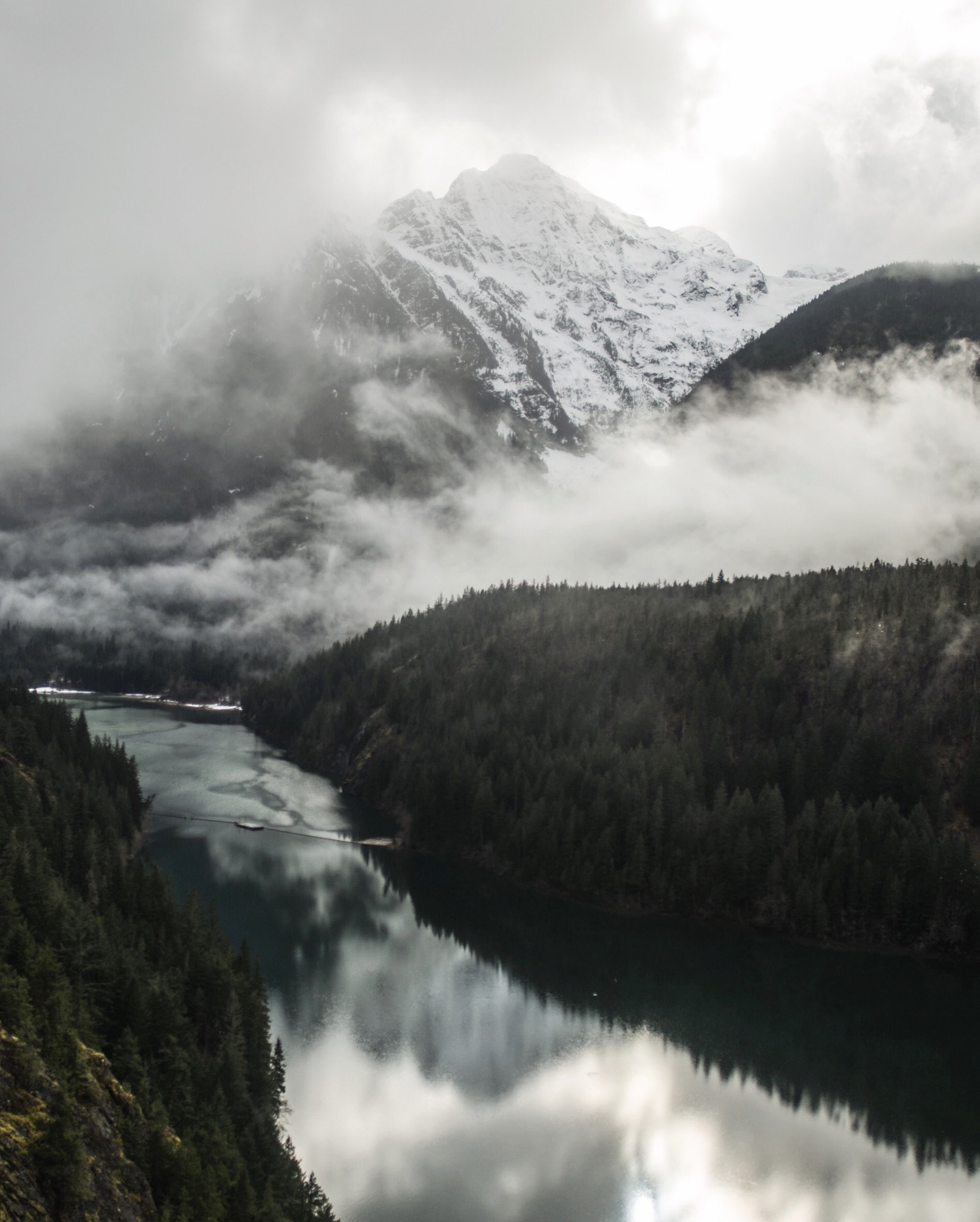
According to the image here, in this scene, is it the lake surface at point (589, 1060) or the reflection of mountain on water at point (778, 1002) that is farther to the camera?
the reflection of mountain on water at point (778, 1002)

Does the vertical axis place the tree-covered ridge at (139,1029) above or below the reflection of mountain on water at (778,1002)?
above

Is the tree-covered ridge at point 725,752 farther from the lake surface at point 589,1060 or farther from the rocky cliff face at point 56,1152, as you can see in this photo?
the rocky cliff face at point 56,1152

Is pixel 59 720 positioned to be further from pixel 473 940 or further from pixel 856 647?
pixel 856 647

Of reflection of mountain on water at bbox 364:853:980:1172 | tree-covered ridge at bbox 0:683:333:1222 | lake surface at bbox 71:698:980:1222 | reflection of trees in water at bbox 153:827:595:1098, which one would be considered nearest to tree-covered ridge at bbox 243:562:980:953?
reflection of mountain on water at bbox 364:853:980:1172

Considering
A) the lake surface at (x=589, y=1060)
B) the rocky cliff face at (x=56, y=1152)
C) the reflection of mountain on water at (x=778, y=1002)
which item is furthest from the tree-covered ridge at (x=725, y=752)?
the rocky cliff face at (x=56, y=1152)

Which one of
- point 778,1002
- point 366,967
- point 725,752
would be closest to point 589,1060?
point 778,1002

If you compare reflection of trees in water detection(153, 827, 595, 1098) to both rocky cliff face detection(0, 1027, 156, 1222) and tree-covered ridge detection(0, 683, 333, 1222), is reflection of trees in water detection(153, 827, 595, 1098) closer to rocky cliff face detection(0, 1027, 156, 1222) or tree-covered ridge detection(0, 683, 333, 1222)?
tree-covered ridge detection(0, 683, 333, 1222)
